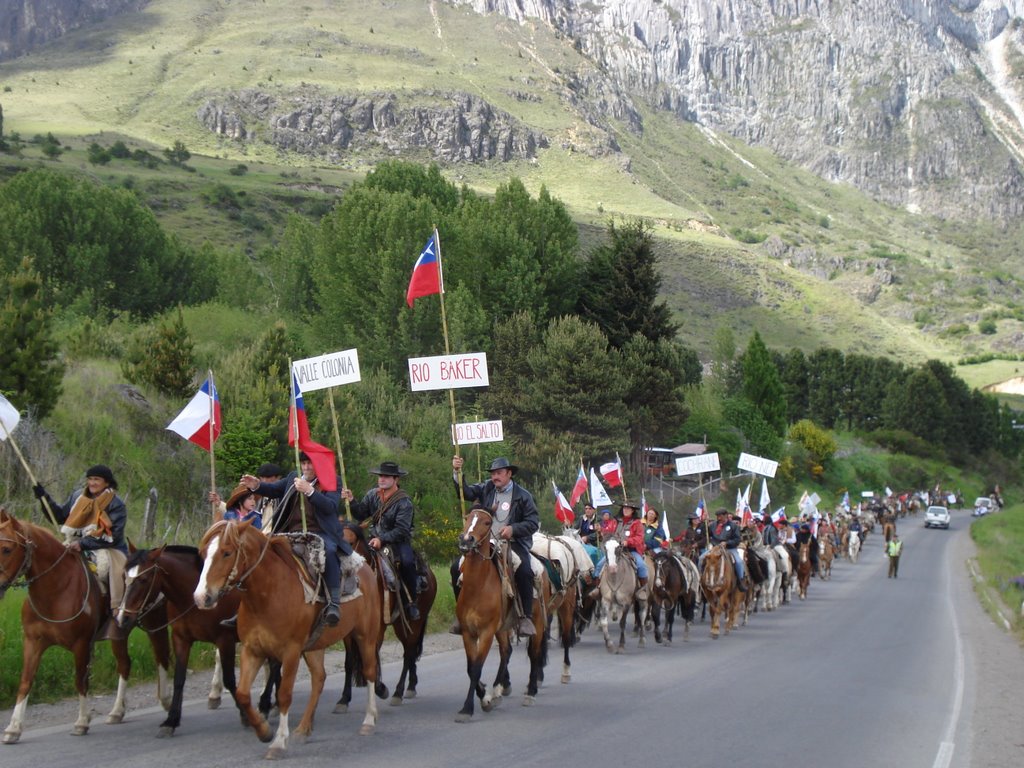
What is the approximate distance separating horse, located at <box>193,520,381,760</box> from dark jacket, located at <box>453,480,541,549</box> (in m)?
2.85

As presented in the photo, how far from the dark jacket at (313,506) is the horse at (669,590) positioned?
34.8 ft

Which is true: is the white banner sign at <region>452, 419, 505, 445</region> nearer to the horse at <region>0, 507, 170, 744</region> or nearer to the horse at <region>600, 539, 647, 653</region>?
the horse at <region>600, 539, 647, 653</region>

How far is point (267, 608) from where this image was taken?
10.2 m

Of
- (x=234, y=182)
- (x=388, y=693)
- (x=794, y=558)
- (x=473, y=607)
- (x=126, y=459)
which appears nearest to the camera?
(x=473, y=607)

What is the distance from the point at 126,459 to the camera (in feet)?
90.0

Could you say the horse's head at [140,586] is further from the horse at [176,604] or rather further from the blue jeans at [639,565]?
the blue jeans at [639,565]

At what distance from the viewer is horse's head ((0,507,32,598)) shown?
1028cm

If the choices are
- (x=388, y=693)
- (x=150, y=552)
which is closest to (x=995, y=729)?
(x=388, y=693)

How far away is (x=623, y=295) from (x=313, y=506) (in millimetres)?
45860

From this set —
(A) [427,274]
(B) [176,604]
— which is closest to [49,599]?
(B) [176,604]

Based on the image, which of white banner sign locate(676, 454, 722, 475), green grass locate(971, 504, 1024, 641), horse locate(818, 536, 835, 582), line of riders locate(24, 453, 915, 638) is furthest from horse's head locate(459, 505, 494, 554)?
horse locate(818, 536, 835, 582)

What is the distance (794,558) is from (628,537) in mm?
15339

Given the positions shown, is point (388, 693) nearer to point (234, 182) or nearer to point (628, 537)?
point (628, 537)

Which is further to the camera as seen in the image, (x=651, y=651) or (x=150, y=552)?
(x=651, y=651)
